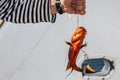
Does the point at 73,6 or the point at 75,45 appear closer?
the point at 73,6

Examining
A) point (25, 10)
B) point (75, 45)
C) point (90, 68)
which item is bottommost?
point (90, 68)

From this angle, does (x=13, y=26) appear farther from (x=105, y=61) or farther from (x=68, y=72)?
(x=105, y=61)

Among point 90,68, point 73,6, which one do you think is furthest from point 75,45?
point 73,6

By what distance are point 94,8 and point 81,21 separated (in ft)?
0.27

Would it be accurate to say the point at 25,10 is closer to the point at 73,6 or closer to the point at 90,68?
the point at 73,6

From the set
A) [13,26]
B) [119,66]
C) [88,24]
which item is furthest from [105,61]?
[13,26]

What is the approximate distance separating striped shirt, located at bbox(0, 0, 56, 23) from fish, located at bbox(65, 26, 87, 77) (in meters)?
0.32

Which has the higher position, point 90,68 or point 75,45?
point 75,45

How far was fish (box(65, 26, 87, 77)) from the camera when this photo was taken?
105cm

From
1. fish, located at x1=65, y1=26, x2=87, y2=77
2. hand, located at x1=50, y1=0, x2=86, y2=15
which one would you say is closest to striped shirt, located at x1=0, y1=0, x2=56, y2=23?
hand, located at x1=50, y1=0, x2=86, y2=15

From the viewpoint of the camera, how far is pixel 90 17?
1059 mm

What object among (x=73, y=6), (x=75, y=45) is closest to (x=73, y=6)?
(x=73, y=6)

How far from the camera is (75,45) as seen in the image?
3.55ft

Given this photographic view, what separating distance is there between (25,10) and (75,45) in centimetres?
39
